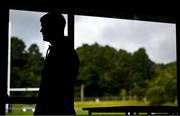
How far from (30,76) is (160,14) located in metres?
15.3

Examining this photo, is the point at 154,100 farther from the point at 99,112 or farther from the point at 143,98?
the point at 99,112

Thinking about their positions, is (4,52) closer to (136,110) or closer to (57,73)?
(136,110)

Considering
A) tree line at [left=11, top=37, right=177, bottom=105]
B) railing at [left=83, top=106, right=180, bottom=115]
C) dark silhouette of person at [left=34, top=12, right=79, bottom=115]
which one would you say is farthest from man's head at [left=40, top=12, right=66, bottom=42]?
tree line at [left=11, top=37, right=177, bottom=105]

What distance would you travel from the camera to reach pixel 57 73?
59.4 inches

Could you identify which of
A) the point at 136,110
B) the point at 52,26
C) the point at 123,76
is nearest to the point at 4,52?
the point at 136,110

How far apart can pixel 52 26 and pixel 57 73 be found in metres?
0.21

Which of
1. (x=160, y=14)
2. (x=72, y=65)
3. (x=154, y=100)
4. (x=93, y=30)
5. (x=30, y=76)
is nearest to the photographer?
(x=72, y=65)

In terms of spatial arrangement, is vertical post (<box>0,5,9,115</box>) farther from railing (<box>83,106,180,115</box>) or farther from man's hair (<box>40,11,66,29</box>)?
man's hair (<box>40,11,66,29</box>)

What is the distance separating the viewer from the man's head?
1598 mm

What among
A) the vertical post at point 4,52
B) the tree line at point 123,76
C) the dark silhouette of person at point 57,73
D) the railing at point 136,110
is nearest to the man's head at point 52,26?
the dark silhouette of person at point 57,73

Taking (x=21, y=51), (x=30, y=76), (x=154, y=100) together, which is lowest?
(x=154, y=100)

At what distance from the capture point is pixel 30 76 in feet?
60.0

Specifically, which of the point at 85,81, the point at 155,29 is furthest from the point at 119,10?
the point at 155,29

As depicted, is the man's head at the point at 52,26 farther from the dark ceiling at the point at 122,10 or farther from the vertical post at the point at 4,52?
the dark ceiling at the point at 122,10
